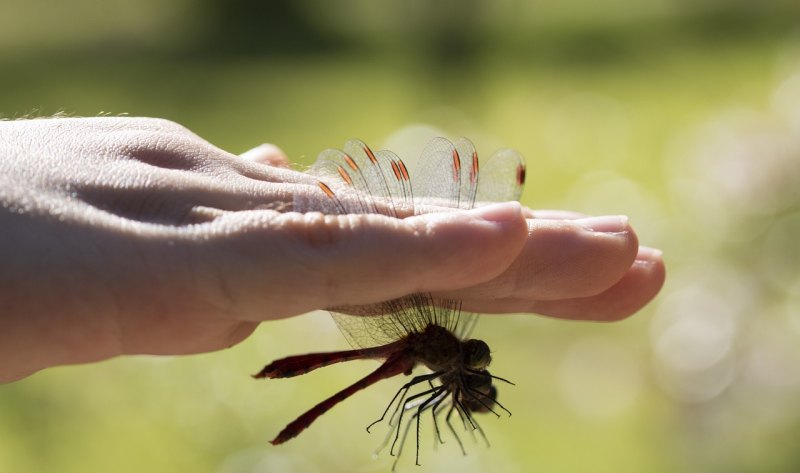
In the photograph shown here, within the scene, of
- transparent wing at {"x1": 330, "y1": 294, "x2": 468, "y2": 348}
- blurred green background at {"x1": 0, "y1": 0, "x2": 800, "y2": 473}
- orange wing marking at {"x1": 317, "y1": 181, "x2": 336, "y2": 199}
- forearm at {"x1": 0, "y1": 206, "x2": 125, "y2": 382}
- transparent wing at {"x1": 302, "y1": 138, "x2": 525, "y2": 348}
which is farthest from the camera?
blurred green background at {"x1": 0, "y1": 0, "x2": 800, "y2": 473}

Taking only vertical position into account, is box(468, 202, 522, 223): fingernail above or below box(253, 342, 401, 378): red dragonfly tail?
above

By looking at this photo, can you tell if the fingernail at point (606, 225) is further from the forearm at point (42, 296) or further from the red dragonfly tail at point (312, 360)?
the forearm at point (42, 296)

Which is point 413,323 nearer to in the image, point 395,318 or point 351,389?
point 395,318

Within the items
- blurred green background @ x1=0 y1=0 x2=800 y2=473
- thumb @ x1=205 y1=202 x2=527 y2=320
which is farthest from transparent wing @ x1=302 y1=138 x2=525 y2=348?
blurred green background @ x1=0 y1=0 x2=800 y2=473

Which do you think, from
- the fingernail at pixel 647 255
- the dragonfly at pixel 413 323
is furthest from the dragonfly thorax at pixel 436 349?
the fingernail at pixel 647 255

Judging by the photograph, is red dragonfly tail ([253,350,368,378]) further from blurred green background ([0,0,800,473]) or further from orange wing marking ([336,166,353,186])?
blurred green background ([0,0,800,473])

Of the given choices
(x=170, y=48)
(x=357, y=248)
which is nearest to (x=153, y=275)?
(x=357, y=248)
